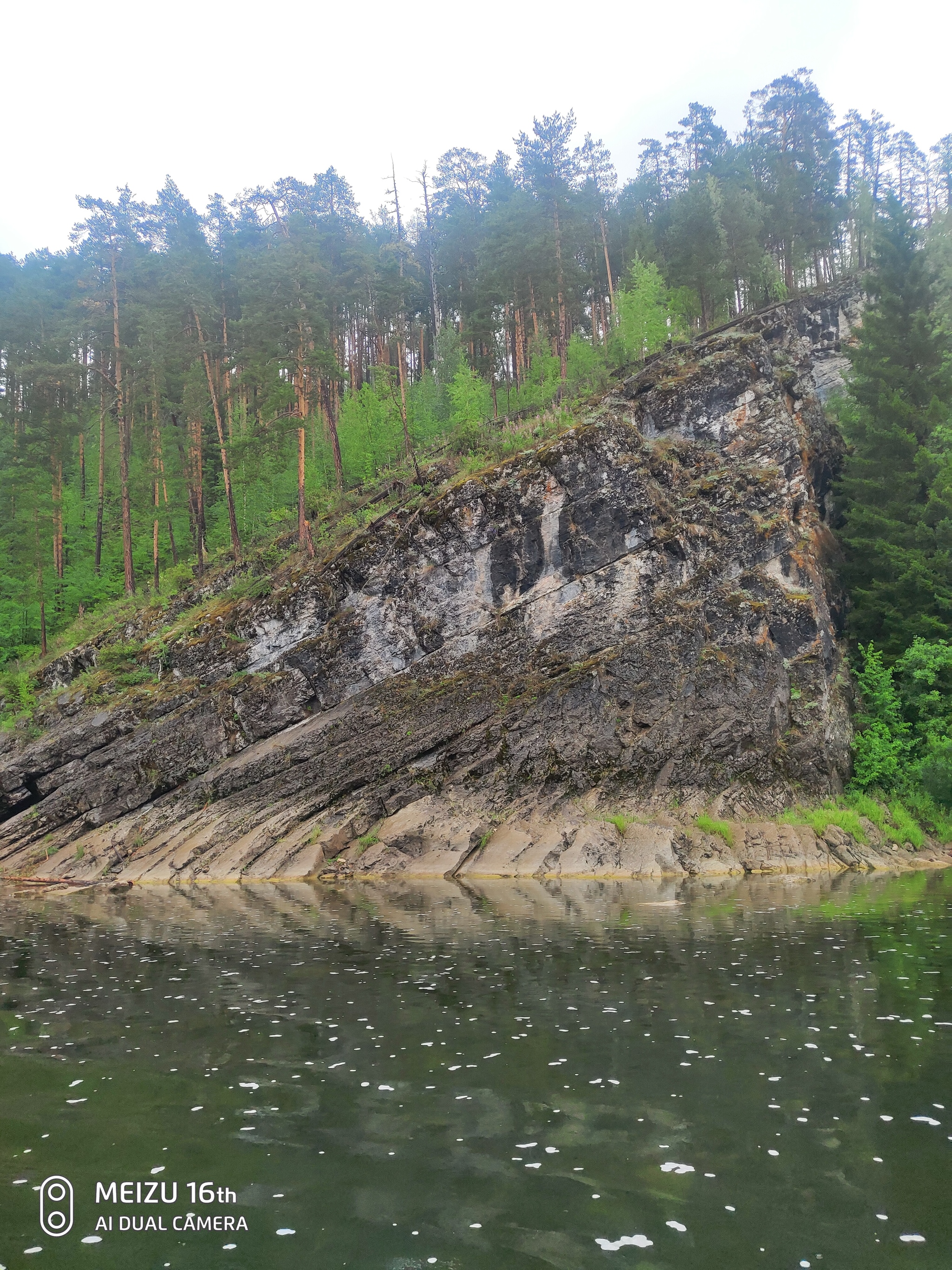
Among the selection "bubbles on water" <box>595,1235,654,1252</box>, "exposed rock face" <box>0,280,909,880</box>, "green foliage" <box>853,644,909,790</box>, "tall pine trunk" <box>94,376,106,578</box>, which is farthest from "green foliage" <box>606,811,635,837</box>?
"tall pine trunk" <box>94,376,106,578</box>

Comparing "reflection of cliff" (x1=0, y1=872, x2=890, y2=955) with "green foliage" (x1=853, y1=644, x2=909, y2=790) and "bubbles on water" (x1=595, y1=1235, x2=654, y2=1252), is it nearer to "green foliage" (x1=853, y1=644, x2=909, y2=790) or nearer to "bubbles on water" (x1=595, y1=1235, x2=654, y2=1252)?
"green foliage" (x1=853, y1=644, x2=909, y2=790)

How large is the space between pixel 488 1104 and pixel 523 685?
28.0 meters

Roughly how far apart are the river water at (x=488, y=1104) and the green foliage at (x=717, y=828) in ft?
45.5

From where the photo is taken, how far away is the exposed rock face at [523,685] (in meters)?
33.2

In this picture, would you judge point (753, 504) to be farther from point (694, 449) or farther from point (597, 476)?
point (597, 476)

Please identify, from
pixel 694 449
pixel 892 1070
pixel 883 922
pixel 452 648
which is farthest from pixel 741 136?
pixel 892 1070

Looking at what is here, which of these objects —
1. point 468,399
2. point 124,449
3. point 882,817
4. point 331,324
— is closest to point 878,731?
point 882,817

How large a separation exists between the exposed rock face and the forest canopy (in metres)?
7.14

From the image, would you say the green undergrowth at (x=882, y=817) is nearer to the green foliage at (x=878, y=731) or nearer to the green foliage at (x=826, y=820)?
the green foliage at (x=826, y=820)

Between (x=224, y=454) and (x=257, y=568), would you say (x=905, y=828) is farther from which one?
(x=224, y=454)

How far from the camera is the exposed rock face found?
33.2m

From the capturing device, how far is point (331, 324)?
164 ft

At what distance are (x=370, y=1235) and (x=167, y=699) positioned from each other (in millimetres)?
36300

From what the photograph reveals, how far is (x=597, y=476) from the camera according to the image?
124 ft
